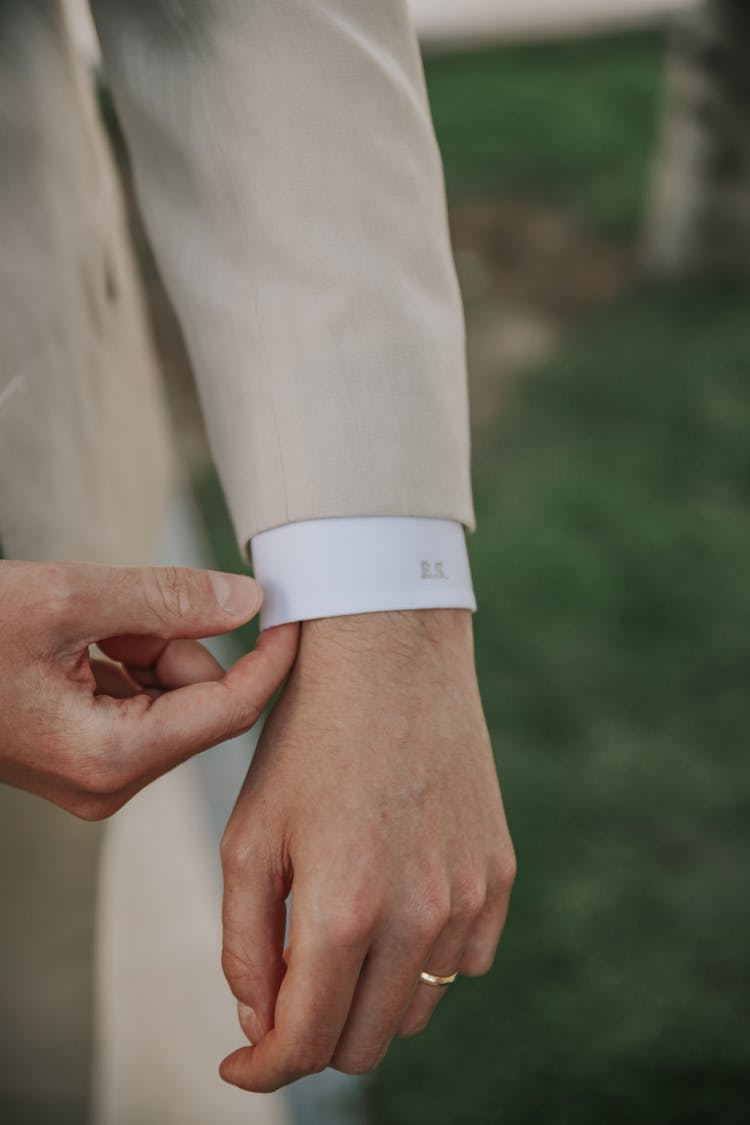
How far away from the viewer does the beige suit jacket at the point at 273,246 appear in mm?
817

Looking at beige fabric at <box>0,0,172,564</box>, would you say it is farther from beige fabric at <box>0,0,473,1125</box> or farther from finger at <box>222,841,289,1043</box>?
finger at <box>222,841,289,1043</box>

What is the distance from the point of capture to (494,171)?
4.14 meters

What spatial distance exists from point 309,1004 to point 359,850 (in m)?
0.12

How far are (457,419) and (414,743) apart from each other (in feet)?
0.92

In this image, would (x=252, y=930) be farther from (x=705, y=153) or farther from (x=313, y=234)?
(x=705, y=153)

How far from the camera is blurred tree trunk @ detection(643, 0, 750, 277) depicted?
313 cm

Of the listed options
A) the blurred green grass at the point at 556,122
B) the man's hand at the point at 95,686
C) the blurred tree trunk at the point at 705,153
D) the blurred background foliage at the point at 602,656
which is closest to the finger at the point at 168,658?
the man's hand at the point at 95,686

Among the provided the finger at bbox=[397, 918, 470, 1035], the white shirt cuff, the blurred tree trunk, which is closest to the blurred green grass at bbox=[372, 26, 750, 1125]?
the blurred tree trunk

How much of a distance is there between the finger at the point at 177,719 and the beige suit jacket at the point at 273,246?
0.14 m

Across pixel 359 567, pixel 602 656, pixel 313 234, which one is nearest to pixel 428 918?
pixel 359 567

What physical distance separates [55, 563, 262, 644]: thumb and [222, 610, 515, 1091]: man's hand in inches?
2.8

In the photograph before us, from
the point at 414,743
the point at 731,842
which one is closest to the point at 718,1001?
the point at 731,842

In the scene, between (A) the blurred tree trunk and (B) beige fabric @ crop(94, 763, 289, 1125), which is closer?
(B) beige fabric @ crop(94, 763, 289, 1125)

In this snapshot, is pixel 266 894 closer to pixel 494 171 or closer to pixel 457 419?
pixel 457 419
